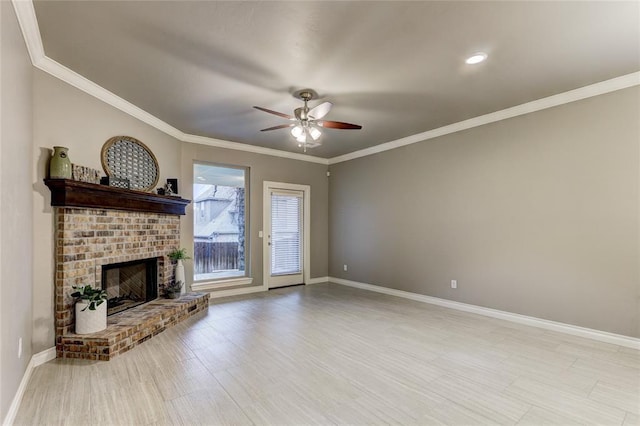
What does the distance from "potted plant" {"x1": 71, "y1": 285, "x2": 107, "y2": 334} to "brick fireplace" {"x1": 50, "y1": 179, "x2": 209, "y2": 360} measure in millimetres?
69

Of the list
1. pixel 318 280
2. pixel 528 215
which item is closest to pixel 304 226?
pixel 318 280

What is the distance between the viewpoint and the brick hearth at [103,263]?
2.93 m

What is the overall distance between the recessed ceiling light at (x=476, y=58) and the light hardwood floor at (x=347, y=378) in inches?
113

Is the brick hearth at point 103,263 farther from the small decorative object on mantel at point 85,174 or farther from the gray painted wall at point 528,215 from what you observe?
the gray painted wall at point 528,215

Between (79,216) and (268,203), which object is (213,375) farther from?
(268,203)

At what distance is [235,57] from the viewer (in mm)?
2814

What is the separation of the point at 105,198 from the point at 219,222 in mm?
2477

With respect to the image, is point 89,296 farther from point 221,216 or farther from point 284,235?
point 284,235

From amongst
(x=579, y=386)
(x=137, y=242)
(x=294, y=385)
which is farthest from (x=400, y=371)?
(x=137, y=242)

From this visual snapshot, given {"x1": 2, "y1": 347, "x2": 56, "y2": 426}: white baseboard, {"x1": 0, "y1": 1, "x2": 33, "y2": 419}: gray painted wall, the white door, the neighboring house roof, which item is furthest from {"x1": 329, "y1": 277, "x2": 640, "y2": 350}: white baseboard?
{"x1": 0, "y1": 1, "x2": 33, "y2": 419}: gray painted wall

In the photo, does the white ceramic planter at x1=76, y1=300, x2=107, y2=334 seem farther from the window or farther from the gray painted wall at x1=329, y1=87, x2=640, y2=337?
the gray painted wall at x1=329, y1=87, x2=640, y2=337

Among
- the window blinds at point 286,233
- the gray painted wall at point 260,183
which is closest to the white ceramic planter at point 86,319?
the gray painted wall at point 260,183

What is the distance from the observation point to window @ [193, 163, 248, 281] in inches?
214

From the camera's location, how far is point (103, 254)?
11.1ft
